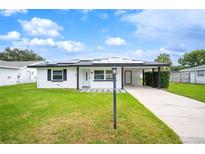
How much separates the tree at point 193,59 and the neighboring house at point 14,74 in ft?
126

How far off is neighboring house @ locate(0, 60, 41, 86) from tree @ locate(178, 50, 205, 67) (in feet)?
126

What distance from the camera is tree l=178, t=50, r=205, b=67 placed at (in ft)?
174

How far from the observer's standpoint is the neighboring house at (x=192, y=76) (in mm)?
28330

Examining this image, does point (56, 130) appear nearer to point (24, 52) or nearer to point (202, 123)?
point (202, 123)

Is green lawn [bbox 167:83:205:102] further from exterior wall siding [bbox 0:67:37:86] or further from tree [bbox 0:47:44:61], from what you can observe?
tree [bbox 0:47:44:61]

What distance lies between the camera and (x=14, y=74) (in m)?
27.9

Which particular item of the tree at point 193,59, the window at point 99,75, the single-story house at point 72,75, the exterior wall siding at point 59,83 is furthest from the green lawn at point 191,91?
the tree at point 193,59

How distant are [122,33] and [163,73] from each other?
5233mm

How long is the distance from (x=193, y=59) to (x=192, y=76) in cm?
2577

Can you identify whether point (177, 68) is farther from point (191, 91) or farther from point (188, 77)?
point (191, 91)

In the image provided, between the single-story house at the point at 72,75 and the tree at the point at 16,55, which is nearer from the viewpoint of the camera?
the single-story house at the point at 72,75

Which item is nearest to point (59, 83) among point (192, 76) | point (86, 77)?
point (86, 77)

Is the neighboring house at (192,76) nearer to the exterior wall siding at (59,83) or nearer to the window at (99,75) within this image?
the window at (99,75)

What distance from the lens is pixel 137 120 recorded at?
6.80 meters
